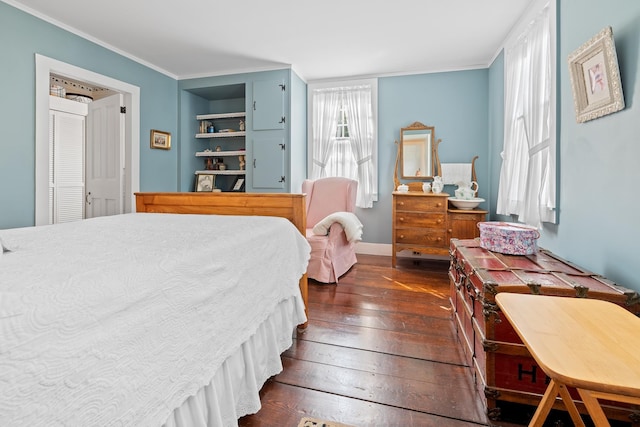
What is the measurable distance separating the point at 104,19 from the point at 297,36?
1.85 meters

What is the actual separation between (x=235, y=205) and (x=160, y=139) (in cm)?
274

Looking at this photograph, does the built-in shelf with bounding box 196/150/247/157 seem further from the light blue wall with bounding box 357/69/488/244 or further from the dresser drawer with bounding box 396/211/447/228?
the dresser drawer with bounding box 396/211/447/228

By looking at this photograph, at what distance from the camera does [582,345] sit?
823 mm

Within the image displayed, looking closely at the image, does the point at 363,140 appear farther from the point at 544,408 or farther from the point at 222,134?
the point at 544,408

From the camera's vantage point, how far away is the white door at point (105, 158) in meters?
3.76

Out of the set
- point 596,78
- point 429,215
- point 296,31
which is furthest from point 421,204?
point 296,31

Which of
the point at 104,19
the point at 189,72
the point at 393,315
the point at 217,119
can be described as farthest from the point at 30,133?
the point at 393,315

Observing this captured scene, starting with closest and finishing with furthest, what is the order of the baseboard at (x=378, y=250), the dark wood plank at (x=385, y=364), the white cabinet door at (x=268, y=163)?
1. the dark wood plank at (x=385, y=364)
2. the white cabinet door at (x=268, y=163)
3. the baseboard at (x=378, y=250)

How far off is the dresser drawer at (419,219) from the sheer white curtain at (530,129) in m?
0.66

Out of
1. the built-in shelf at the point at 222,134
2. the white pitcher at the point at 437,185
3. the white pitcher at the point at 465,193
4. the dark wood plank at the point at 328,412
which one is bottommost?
the dark wood plank at the point at 328,412

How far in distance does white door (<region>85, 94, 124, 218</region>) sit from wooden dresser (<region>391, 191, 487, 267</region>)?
3.40 m

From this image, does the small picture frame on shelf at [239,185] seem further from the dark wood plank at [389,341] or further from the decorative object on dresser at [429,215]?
the dark wood plank at [389,341]

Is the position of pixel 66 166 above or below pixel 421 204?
above

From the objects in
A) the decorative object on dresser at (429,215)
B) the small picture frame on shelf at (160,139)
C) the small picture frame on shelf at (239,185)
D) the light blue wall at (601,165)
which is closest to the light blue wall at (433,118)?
the decorative object on dresser at (429,215)
